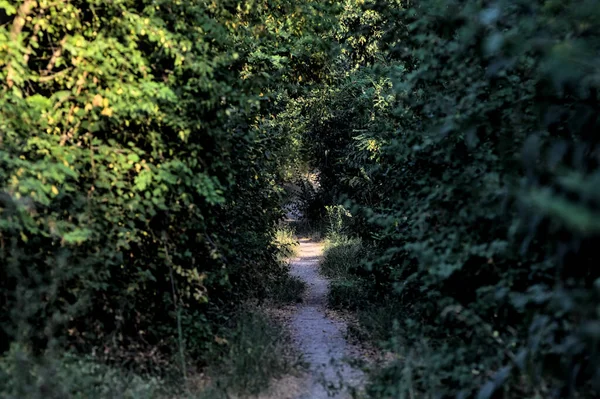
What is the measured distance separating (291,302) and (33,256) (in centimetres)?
862

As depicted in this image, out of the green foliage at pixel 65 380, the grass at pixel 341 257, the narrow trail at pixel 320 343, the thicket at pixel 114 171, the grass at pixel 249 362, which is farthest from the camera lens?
the grass at pixel 341 257

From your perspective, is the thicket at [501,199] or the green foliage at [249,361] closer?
the thicket at [501,199]

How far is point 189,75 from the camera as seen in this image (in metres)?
6.90

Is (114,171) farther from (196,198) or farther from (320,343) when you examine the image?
(320,343)

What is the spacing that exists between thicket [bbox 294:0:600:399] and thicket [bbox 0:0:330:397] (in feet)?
6.61

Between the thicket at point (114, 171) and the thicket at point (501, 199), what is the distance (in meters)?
2.02

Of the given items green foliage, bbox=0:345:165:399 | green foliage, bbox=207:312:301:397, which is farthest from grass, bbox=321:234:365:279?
green foliage, bbox=0:345:165:399

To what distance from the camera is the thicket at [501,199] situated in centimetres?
332

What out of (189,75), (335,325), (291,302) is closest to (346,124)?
(291,302)

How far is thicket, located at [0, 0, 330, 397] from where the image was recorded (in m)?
5.68

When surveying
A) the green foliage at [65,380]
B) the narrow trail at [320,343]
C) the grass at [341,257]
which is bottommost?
the narrow trail at [320,343]

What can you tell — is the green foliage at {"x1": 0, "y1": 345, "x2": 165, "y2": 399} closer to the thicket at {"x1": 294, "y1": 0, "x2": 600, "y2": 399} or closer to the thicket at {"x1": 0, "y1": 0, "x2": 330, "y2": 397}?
the thicket at {"x1": 0, "y1": 0, "x2": 330, "y2": 397}

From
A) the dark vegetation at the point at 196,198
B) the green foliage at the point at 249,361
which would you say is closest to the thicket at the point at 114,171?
the dark vegetation at the point at 196,198

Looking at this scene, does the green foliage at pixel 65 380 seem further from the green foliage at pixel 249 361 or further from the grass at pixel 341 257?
the grass at pixel 341 257
